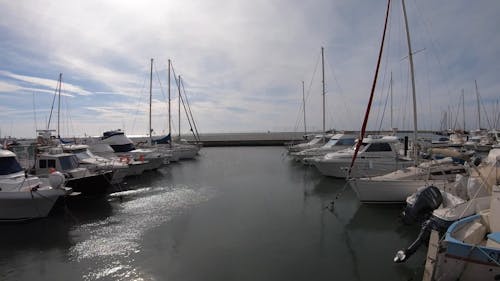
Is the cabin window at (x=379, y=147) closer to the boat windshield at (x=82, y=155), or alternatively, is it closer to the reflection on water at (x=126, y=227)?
the reflection on water at (x=126, y=227)

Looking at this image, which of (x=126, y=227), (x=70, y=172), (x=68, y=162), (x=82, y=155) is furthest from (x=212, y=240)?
(x=82, y=155)

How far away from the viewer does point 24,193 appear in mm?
11352

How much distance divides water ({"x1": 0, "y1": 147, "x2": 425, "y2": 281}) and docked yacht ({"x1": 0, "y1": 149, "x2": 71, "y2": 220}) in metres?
0.48

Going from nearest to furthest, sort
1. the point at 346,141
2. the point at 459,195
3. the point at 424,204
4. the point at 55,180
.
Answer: the point at 424,204
the point at 459,195
the point at 55,180
the point at 346,141

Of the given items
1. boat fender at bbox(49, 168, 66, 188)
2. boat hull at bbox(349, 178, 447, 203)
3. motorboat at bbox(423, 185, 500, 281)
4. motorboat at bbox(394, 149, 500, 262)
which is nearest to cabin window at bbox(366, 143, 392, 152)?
boat hull at bbox(349, 178, 447, 203)

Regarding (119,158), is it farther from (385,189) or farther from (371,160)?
(385,189)

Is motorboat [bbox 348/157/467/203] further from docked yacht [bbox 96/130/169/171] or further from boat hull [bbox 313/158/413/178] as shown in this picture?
docked yacht [bbox 96/130/169/171]

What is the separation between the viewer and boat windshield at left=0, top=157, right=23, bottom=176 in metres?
12.6

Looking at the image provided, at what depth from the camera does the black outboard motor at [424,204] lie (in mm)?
9852

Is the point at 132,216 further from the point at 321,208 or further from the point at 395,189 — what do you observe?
the point at 395,189

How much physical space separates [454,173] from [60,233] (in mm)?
16837

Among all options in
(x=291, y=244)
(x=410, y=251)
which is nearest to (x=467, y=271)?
(x=410, y=251)

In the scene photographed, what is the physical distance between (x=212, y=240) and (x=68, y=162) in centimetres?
1136

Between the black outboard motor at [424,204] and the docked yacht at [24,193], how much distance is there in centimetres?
1394
